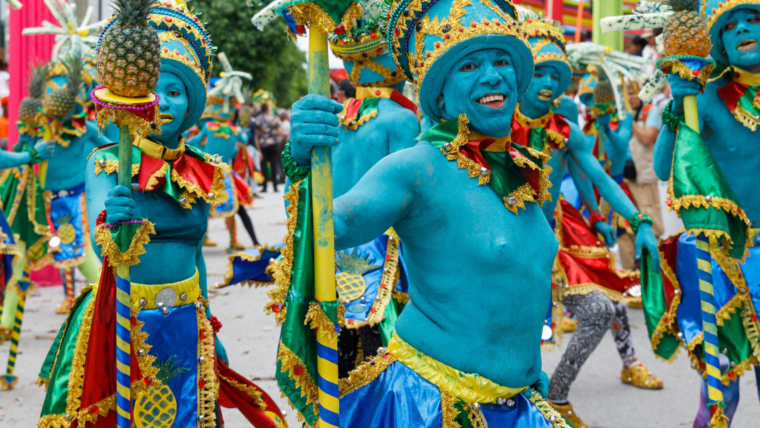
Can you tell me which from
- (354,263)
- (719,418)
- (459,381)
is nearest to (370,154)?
(354,263)

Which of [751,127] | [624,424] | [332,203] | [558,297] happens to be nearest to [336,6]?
[332,203]

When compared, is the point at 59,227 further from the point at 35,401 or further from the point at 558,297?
the point at 558,297

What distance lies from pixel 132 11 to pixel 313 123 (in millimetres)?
720

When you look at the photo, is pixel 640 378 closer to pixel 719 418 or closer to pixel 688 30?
pixel 719 418

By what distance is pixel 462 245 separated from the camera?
6.92ft

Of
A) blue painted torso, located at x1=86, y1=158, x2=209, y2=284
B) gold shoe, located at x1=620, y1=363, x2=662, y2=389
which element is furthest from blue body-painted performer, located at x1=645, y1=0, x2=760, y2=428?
blue painted torso, located at x1=86, y1=158, x2=209, y2=284

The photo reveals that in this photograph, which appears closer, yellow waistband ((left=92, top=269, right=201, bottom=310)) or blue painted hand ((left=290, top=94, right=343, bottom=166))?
blue painted hand ((left=290, top=94, right=343, bottom=166))

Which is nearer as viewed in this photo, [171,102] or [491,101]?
[491,101]

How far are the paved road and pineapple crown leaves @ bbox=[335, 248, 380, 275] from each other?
1461 millimetres

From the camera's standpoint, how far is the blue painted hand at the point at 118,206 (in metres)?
2.17

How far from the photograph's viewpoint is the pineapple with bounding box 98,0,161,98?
206 centimetres

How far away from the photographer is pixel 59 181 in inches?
244

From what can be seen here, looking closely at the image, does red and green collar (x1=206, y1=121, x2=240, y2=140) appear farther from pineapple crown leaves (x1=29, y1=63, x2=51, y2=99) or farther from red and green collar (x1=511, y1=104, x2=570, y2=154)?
red and green collar (x1=511, y1=104, x2=570, y2=154)

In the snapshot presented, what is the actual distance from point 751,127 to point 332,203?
8.33 feet
